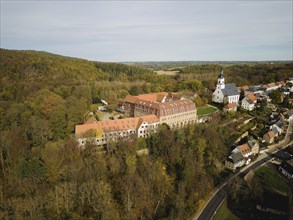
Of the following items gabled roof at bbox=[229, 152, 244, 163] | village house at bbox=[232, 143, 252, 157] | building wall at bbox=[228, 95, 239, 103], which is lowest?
gabled roof at bbox=[229, 152, 244, 163]

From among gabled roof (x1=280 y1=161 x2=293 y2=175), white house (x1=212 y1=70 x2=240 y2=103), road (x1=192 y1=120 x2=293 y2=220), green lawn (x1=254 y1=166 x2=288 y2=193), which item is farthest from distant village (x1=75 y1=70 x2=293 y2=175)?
gabled roof (x1=280 y1=161 x2=293 y2=175)

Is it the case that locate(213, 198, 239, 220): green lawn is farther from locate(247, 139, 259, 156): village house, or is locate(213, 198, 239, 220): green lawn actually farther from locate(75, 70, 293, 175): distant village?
locate(247, 139, 259, 156): village house

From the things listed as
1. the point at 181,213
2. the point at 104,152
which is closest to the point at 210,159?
the point at 181,213

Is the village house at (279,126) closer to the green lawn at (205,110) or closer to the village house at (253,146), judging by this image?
the village house at (253,146)

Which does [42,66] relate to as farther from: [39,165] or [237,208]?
[237,208]

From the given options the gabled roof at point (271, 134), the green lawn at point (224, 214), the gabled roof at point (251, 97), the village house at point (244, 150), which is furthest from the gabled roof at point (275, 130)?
the green lawn at point (224, 214)

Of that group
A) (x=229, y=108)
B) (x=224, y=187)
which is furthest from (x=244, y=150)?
(x=229, y=108)
